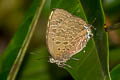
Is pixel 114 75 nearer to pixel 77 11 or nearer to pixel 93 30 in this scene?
pixel 93 30

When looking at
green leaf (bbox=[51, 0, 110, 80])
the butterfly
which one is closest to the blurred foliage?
the butterfly

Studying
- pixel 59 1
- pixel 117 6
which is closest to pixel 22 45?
pixel 59 1

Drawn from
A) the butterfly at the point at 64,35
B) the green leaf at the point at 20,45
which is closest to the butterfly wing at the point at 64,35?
the butterfly at the point at 64,35

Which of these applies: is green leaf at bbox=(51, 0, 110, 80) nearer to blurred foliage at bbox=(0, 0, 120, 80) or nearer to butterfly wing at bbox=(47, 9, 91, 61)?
butterfly wing at bbox=(47, 9, 91, 61)

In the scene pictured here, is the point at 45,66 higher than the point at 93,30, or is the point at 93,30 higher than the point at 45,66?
the point at 93,30

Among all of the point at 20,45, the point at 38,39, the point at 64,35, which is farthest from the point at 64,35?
the point at 38,39

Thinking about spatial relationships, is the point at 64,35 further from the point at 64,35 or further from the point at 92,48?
the point at 92,48
